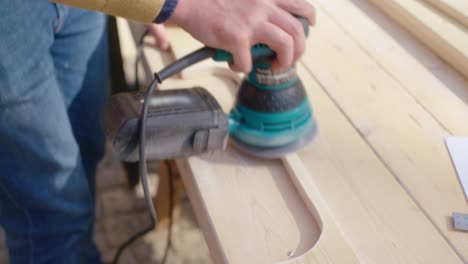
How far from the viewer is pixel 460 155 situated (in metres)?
0.68

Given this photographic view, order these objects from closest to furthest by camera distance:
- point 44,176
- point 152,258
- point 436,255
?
1. point 436,255
2. point 44,176
3. point 152,258

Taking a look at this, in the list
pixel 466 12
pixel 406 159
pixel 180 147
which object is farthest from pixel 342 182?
pixel 466 12

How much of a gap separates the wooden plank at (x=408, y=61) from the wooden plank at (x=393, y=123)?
0.02 metres

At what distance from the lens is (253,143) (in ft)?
2.29

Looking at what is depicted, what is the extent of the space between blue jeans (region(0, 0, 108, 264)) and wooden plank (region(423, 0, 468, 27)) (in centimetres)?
70

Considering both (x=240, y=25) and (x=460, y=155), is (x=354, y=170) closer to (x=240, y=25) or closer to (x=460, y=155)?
(x=460, y=155)

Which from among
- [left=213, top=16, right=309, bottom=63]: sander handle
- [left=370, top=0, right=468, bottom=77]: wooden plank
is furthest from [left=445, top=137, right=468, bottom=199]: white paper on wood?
[left=213, top=16, right=309, bottom=63]: sander handle

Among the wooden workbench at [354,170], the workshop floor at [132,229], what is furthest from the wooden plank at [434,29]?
the workshop floor at [132,229]

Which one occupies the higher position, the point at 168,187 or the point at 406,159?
the point at 406,159

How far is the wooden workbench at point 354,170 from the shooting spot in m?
0.58

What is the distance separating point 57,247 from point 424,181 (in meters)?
0.71

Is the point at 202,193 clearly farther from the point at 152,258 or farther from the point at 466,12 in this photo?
the point at 152,258

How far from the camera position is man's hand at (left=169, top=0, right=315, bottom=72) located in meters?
0.59

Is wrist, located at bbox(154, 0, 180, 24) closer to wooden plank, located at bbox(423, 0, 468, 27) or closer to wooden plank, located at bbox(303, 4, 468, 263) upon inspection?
wooden plank, located at bbox(303, 4, 468, 263)
